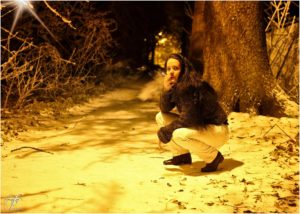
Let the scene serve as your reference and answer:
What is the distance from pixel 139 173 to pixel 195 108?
3.17 ft

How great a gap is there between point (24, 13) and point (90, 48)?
5.78 feet

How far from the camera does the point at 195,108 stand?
457cm

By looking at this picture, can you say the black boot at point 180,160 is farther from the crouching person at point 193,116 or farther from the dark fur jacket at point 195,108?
the dark fur jacket at point 195,108

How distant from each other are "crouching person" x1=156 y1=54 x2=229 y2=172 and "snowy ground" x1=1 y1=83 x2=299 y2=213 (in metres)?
0.31

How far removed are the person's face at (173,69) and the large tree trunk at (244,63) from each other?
2.63m

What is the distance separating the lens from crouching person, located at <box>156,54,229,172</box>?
4.58 metres

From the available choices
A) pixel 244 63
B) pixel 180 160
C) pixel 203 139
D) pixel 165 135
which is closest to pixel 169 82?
pixel 165 135

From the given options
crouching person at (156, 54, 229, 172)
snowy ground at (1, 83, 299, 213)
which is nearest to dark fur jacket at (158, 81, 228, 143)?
crouching person at (156, 54, 229, 172)

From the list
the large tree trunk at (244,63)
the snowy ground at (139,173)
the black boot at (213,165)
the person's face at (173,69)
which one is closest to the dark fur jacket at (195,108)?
the person's face at (173,69)

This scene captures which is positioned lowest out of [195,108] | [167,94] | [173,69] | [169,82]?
[195,108]

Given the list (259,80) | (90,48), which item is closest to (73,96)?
(90,48)

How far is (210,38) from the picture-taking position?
742 centimetres

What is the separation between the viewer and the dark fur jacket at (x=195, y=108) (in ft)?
15.0

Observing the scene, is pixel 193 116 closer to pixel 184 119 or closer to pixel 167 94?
pixel 184 119
